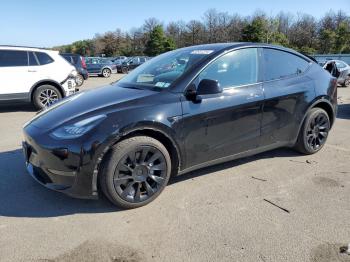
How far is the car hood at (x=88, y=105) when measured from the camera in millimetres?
3615

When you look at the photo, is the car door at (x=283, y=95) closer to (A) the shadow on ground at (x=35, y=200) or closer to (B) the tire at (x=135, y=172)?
(A) the shadow on ground at (x=35, y=200)

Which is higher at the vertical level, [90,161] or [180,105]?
[180,105]

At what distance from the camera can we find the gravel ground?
2887 mm

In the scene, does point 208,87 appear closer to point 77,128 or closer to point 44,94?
point 77,128

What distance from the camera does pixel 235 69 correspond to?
4301mm

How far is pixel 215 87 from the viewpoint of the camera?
3.84 m

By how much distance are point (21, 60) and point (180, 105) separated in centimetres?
699

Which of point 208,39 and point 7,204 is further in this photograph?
point 208,39

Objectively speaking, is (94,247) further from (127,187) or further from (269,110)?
(269,110)

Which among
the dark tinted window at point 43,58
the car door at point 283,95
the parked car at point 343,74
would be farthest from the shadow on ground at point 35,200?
the parked car at point 343,74

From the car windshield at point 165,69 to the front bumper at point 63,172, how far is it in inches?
51.4

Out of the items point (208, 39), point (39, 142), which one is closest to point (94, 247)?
point (39, 142)

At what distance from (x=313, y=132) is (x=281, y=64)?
1.19 metres

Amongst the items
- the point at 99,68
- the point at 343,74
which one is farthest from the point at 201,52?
the point at 99,68
